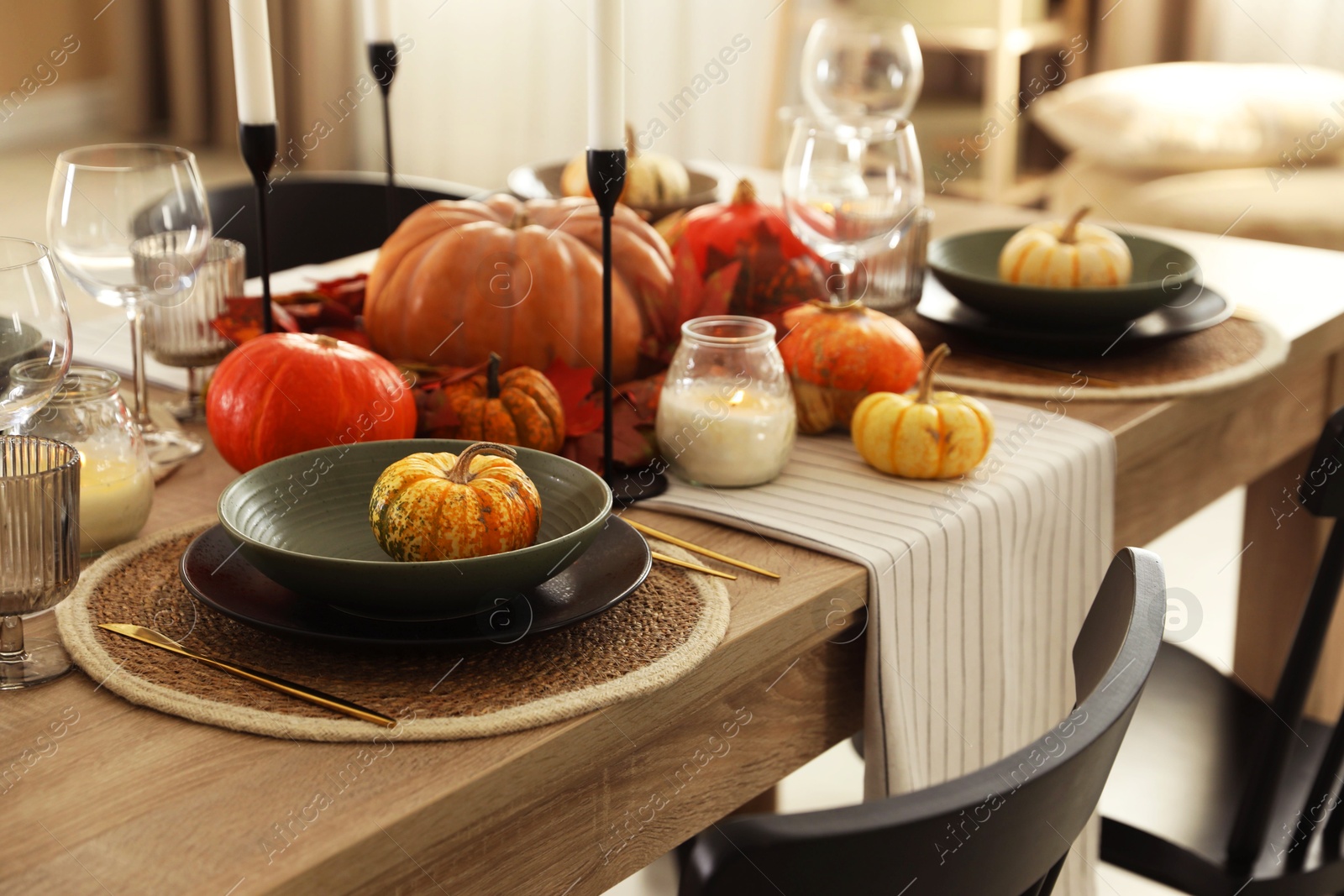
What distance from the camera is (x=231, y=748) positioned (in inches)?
24.9

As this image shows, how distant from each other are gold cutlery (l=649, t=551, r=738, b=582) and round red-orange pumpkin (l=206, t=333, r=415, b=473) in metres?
0.22

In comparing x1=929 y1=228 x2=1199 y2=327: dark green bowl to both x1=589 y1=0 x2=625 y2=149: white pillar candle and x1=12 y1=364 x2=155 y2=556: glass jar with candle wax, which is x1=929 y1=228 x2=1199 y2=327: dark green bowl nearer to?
x1=589 y1=0 x2=625 y2=149: white pillar candle

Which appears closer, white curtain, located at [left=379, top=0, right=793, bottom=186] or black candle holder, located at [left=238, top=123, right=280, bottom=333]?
black candle holder, located at [left=238, top=123, right=280, bottom=333]

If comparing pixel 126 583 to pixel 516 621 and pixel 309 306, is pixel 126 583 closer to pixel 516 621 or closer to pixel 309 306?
pixel 516 621

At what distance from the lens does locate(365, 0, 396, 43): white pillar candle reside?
1312mm

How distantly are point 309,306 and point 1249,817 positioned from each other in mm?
901

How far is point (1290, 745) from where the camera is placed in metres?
1.11

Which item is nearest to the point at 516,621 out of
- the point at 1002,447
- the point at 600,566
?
the point at 600,566

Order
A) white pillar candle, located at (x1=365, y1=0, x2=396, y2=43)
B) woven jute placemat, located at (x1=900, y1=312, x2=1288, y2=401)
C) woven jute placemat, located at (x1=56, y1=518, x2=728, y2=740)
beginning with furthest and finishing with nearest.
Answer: white pillar candle, located at (x1=365, y1=0, x2=396, y2=43)
woven jute placemat, located at (x1=900, y1=312, x2=1288, y2=401)
woven jute placemat, located at (x1=56, y1=518, x2=728, y2=740)

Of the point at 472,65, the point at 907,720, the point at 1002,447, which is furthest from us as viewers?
the point at 472,65

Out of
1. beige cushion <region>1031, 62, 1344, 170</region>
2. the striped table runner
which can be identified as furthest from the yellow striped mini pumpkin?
beige cushion <region>1031, 62, 1344, 170</region>

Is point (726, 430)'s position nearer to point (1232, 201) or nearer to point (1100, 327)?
point (1100, 327)

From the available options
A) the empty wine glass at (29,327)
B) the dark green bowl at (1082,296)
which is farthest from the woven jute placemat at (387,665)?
the dark green bowl at (1082,296)

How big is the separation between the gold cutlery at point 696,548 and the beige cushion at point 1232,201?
7.54 feet
